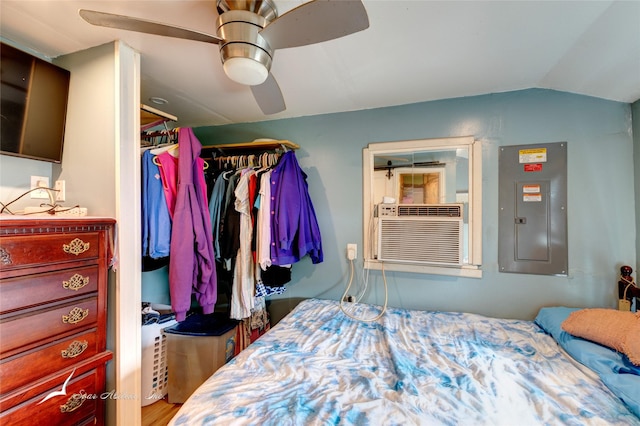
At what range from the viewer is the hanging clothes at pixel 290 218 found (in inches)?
71.1

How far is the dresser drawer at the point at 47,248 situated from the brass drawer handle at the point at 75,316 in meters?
0.22

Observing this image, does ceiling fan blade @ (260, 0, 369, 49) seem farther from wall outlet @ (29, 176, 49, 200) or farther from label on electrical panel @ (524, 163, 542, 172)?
label on electrical panel @ (524, 163, 542, 172)

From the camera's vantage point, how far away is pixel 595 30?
1.15 meters

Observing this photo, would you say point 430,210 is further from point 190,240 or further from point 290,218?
point 190,240

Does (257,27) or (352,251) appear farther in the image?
(352,251)

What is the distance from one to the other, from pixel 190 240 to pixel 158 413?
123cm

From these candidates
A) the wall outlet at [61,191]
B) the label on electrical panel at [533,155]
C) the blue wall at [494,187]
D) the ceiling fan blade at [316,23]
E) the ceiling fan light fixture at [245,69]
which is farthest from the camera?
the label on electrical panel at [533,155]

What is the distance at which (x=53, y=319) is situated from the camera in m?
1.02

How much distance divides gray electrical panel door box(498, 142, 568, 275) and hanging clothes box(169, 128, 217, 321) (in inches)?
76.4

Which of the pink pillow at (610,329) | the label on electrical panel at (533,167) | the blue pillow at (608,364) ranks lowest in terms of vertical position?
the blue pillow at (608,364)

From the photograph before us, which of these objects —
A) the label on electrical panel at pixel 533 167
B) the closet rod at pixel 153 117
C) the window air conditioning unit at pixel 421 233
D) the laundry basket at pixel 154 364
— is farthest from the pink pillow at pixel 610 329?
the closet rod at pixel 153 117

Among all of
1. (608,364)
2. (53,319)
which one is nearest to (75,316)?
(53,319)

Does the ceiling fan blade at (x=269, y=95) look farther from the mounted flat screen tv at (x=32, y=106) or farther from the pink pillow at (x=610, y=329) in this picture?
the pink pillow at (x=610, y=329)

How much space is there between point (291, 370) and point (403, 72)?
5.54ft
